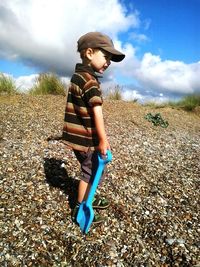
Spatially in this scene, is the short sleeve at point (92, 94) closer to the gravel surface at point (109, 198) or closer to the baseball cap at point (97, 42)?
the baseball cap at point (97, 42)

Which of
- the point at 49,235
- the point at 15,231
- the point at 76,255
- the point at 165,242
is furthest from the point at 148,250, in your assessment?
the point at 15,231

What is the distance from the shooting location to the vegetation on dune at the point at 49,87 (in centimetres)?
1230

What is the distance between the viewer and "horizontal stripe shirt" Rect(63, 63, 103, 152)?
336cm

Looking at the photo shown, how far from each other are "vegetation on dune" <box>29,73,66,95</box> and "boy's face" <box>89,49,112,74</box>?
8878mm

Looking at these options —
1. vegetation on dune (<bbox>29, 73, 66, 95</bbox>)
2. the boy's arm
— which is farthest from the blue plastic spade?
vegetation on dune (<bbox>29, 73, 66, 95</bbox>)

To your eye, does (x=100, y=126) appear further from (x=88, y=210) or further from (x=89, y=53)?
(x=88, y=210)

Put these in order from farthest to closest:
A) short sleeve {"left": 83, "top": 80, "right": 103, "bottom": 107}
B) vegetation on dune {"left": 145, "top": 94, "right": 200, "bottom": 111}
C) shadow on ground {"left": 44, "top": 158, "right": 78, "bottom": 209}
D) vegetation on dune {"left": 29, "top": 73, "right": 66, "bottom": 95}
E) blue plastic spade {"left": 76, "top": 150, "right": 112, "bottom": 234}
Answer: vegetation on dune {"left": 145, "top": 94, "right": 200, "bottom": 111}
vegetation on dune {"left": 29, "top": 73, "right": 66, "bottom": 95}
shadow on ground {"left": 44, "top": 158, "right": 78, "bottom": 209}
blue plastic spade {"left": 76, "top": 150, "right": 112, "bottom": 234}
short sleeve {"left": 83, "top": 80, "right": 103, "bottom": 107}

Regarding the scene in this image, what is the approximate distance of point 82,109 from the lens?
3475mm

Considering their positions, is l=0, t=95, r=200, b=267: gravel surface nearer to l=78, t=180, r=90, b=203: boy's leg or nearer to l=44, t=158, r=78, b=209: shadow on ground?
l=44, t=158, r=78, b=209: shadow on ground

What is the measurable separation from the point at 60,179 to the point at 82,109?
6.54ft

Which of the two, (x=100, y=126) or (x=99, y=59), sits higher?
(x=99, y=59)

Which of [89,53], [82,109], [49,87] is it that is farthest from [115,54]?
[49,87]

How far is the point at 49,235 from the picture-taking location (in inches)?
146

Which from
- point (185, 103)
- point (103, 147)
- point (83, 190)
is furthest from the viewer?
point (185, 103)
